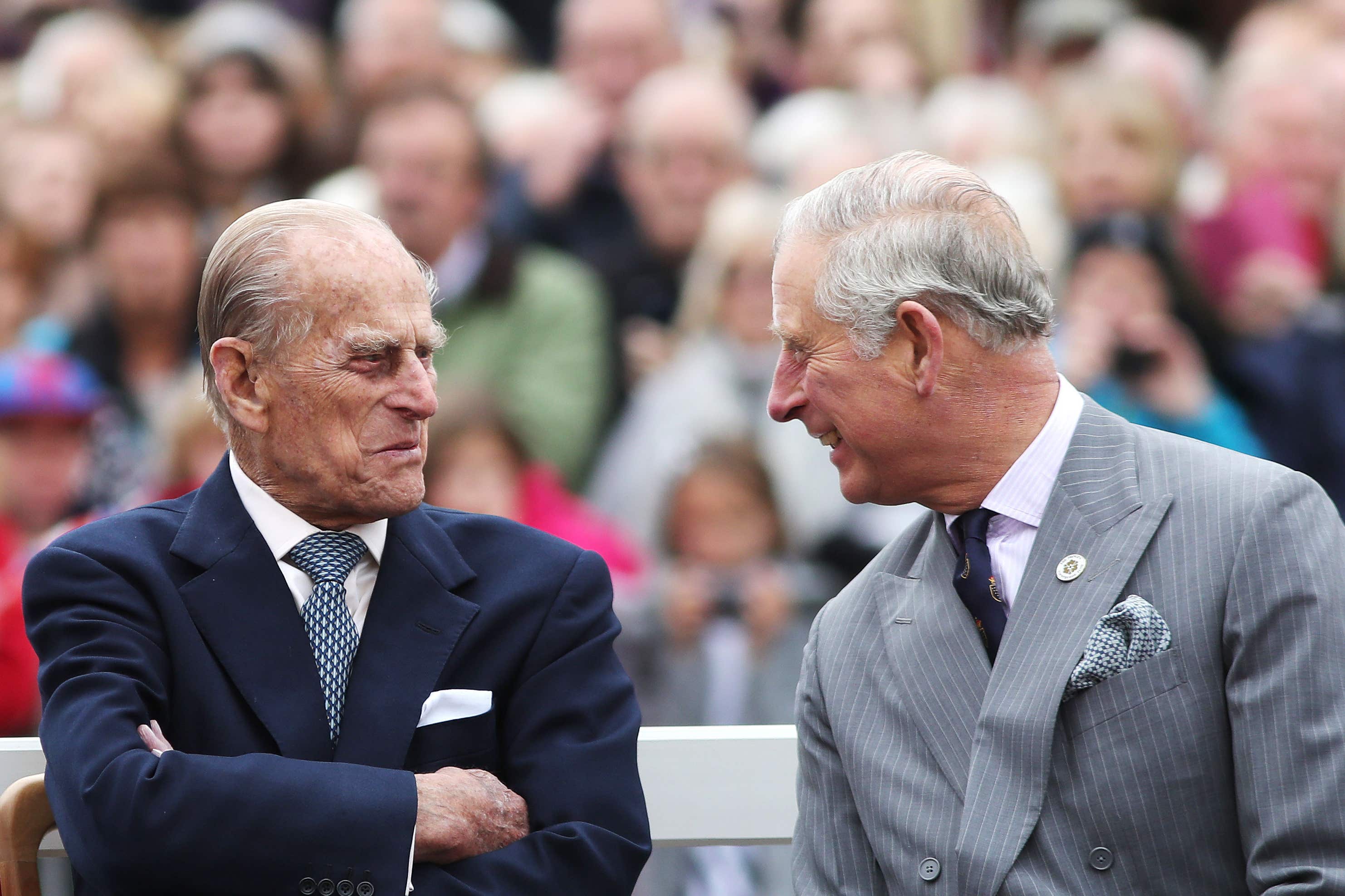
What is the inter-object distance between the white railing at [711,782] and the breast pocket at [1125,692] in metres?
0.69

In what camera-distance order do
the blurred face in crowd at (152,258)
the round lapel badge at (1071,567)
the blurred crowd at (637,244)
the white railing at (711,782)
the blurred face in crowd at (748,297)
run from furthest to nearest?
the blurred face in crowd at (152,258)
the blurred face in crowd at (748,297)
the blurred crowd at (637,244)
the white railing at (711,782)
the round lapel badge at (1071,567)

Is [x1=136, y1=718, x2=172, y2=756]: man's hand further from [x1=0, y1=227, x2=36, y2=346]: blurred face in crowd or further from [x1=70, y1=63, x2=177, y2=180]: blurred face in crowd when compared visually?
[x1=70, y1=63, x2=177, y2=180]: blurred face in crowd

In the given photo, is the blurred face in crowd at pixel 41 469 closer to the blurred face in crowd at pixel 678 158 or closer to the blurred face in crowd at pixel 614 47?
the blurred face in crowd at pixel 678 158

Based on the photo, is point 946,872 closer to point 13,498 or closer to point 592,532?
point 592,532

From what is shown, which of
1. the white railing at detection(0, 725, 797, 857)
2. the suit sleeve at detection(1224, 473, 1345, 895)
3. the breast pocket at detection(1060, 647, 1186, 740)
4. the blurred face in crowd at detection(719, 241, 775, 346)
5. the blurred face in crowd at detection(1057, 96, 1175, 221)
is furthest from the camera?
the blurred face in crowd at detection(1057, 96, 1175, 221)

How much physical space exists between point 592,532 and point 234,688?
105 inches

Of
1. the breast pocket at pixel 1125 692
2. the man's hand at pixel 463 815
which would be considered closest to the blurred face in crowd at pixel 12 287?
the man's hand at pixel 463 815

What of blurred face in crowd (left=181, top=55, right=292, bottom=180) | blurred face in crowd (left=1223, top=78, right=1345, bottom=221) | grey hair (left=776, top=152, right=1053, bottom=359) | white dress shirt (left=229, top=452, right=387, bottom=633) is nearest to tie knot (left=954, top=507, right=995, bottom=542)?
grey hair (left=776, top=152, right=1053, bottom=359)

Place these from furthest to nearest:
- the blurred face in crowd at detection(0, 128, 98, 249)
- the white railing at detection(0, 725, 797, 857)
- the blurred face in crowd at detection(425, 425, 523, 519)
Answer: the blurred face in crowd at detection(0, 128, 98, 249) < the blurred face in crowd at detection(425, 425, 523, 519) < the white railing at detection(0, 725, 797, 857)

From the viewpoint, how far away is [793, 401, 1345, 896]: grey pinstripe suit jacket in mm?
2154

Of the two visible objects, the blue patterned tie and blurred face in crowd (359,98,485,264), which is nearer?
the blue patterned tie

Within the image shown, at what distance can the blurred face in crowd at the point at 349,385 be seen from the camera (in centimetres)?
244

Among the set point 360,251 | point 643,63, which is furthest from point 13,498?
point 360,251

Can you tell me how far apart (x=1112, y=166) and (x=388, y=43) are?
265 cm
